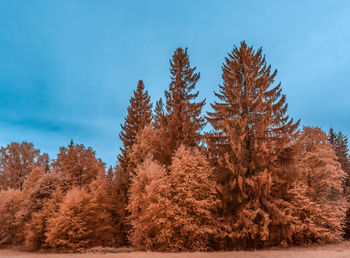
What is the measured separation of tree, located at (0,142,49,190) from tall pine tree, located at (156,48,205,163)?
92.2 feet

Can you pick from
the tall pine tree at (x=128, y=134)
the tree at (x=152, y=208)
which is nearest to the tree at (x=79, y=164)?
the tall pine tree at (x=128, y=134)

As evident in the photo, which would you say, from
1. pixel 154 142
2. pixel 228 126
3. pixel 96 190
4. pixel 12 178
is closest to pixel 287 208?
pixel 228 126

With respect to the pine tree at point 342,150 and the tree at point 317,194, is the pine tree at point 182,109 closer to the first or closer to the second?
the tree at point 317,194

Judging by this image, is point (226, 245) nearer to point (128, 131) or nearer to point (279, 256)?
point (279, 256)

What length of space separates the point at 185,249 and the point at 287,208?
7.51m

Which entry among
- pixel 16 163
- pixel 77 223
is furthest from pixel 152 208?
pixel 16 163

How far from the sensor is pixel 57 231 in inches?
814

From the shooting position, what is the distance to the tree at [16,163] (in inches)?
1599

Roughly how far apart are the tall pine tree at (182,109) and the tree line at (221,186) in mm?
104

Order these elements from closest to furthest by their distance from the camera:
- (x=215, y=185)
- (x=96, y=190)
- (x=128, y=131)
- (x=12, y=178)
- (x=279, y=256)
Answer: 1. (x=279, y=256)
2. (x=215, y=185)
3. (x=96, y=190)
4. (x=128, y=131)
5. (x=12, y=178)

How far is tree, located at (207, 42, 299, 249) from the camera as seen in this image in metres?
17.3

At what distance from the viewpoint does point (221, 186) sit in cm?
1844

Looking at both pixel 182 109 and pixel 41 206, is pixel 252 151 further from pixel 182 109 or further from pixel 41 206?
pixel 41 206

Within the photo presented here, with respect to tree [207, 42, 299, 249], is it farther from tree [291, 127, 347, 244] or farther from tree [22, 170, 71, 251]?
tree [22, 170, 71, 251]
